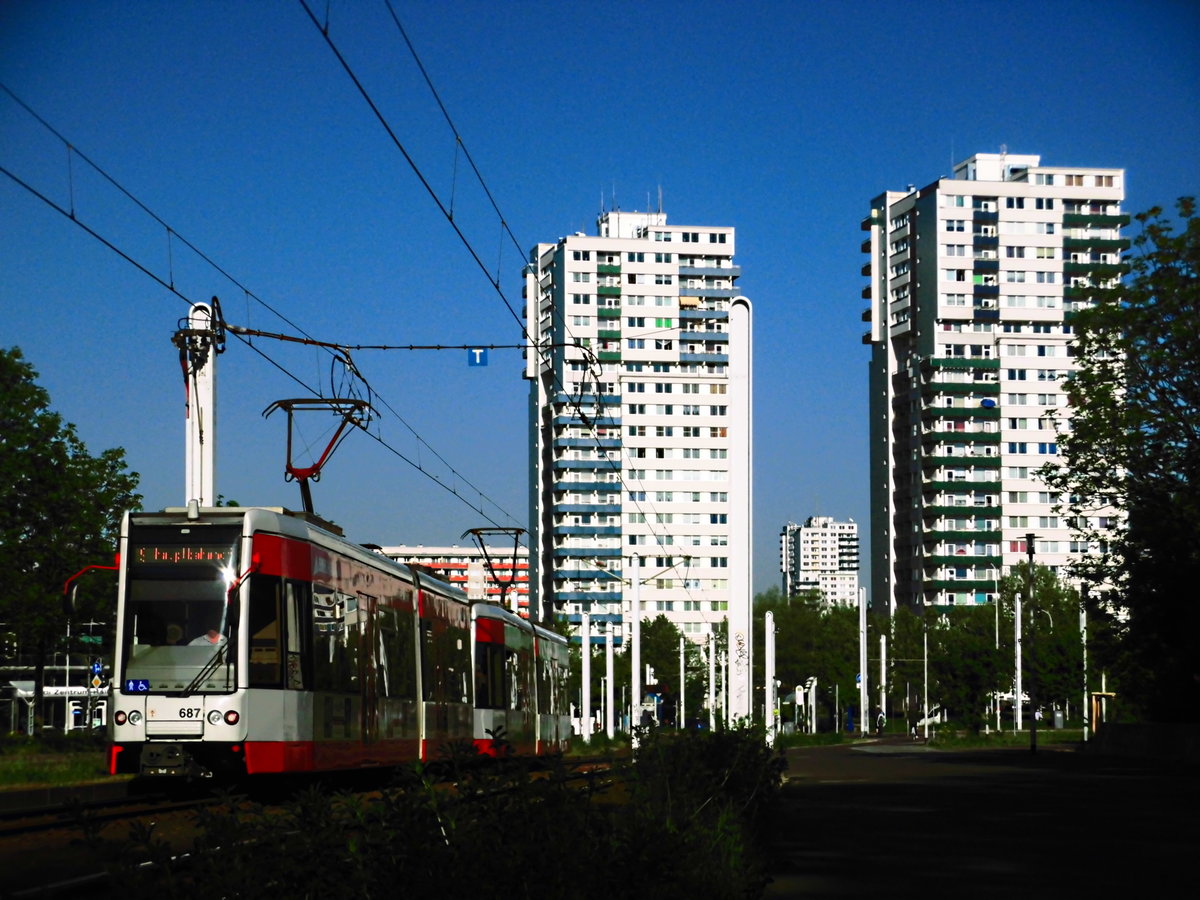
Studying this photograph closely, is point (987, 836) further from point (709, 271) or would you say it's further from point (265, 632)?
point (709, 271)

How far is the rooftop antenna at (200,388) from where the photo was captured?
2755 cm

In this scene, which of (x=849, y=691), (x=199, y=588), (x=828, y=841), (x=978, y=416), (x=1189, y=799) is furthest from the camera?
(x=978, y=416)

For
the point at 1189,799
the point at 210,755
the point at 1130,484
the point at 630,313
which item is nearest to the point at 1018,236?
the point at 630,313

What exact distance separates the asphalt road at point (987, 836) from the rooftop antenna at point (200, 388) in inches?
418

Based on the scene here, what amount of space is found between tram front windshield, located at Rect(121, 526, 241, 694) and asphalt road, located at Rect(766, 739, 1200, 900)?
641cm

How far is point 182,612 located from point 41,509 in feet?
82.8

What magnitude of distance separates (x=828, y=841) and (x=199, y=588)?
728 centimetres

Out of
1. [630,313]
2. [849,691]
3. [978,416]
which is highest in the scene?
[630,313]

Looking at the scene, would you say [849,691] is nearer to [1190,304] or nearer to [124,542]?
[1190,304]

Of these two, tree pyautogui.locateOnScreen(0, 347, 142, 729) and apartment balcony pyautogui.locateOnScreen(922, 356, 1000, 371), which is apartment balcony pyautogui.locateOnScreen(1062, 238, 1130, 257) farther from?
tree pyautogui.locateOnScreen(0, 347, 142, 729)

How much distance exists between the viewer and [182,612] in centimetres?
1872

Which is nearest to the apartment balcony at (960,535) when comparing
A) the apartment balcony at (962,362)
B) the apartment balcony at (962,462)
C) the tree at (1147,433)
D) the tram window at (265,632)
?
the apartment balcony at (962,462)

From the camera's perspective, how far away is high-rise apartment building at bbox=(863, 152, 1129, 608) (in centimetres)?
15838

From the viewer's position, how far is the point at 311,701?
19.6 m
